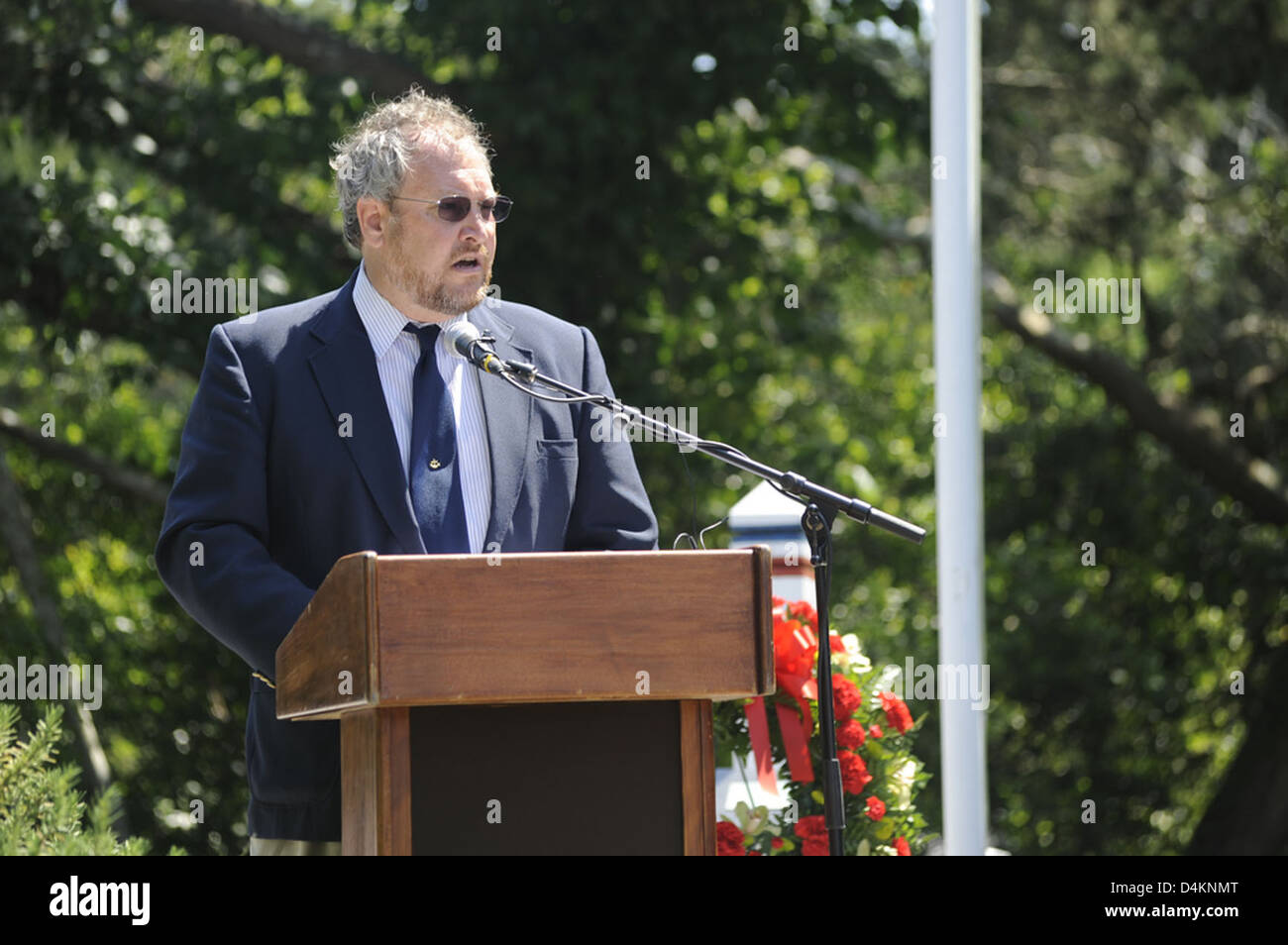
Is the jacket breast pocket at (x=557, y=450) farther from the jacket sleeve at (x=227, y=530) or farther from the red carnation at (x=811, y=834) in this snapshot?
the red carnation at (x=811, y=834)

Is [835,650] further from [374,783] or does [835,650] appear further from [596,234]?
[596,234]

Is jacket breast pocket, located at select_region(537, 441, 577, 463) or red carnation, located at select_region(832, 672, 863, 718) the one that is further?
red carnation, located at select_region(832, 672, 863, 718)

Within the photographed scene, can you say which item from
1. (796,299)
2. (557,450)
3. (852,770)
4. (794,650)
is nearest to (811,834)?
(852,770)

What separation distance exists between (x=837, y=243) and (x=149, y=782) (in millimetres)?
5747

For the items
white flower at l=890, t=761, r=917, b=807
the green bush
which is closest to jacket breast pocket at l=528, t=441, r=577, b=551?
the green bush

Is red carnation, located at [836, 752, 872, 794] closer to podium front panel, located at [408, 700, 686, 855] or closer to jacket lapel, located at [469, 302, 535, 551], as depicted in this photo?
jacket lapel, located at [469, 302, 535, 551]

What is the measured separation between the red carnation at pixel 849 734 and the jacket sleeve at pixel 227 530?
71.7 inches

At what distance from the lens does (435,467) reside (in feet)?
10.0

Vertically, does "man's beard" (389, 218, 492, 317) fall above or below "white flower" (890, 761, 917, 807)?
above

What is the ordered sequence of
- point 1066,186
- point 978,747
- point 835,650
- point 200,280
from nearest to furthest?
point 835,650 → point 978,747 → point 200,280 → point 1066,186

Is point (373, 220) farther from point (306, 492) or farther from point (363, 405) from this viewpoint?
point (306, 492)

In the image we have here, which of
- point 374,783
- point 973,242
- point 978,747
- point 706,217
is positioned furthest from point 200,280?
point 374,783

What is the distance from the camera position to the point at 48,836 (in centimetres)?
362

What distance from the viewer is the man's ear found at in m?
3.21
